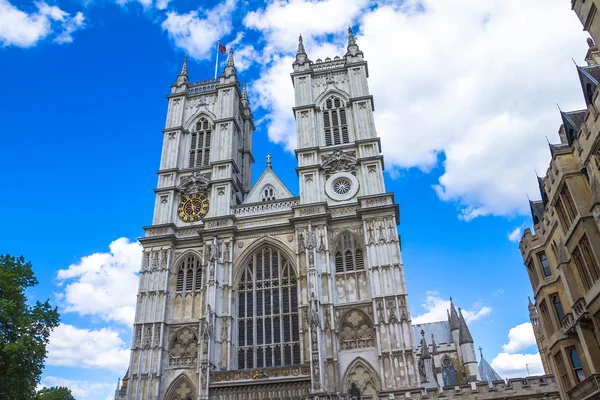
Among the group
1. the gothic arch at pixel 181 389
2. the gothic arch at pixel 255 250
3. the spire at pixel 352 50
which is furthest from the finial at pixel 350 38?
the gothic arch at pixel 181 389

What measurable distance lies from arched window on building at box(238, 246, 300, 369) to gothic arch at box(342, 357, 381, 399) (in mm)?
3345

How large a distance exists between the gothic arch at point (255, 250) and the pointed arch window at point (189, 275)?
2805 millimetres

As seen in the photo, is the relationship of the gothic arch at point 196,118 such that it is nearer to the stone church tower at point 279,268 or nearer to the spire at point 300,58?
the stone church tower at point 279,268

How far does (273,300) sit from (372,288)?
6.69 metres

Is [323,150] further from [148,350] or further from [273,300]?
[148,350]

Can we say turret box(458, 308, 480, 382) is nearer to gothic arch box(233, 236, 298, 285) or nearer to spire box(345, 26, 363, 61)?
gothic arch box(233, 236, 298, 285)

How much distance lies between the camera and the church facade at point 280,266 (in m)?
27.8

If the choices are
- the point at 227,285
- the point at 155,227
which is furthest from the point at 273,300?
the point at 155,227

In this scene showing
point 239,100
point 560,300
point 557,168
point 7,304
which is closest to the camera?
point 557,168

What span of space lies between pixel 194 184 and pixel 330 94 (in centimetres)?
1308

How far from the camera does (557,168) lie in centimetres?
1764

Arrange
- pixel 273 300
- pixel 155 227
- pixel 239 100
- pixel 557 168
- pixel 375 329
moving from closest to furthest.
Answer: pixel 557 168, pixel 375 329, pixel 273 300, pixel 155 227, pixel 239 100

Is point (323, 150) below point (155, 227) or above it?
above

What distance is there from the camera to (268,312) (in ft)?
103
